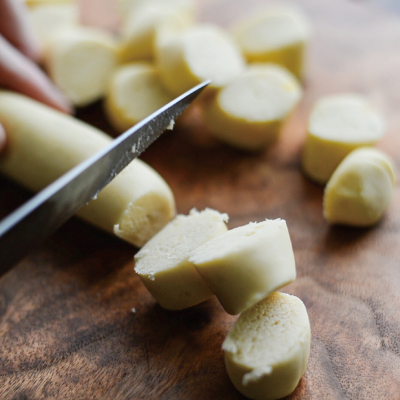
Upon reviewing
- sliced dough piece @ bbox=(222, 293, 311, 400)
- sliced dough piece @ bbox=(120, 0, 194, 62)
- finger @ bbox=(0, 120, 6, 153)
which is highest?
finger @ bbox=(0, 120, 6, 153)

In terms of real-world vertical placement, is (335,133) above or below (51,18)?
below

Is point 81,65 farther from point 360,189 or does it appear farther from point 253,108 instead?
point 360,189

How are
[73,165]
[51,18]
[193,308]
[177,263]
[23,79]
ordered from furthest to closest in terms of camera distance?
[51,18] → [23,79] → [73,165] → [193,308] → [177,263]

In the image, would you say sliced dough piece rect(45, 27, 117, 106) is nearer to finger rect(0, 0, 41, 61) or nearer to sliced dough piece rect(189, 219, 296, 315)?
finger rect(0, 0, 41, 61)

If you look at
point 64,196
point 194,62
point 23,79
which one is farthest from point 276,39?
point 64,196

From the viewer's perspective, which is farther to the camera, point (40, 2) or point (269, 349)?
point (40, 2)

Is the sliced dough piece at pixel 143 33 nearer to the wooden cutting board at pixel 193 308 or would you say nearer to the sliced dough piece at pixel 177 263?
the wooden cutting board at pixel 193 308

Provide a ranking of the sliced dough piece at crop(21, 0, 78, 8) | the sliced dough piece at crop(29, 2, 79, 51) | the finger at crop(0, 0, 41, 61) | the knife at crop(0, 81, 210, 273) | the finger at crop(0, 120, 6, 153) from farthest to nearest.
Answer: the sliced dough piece at crop(21, 0, 78, 8), the sliced dough piece at crop(29, 2, 79, 51), the finger at crop(0, 0, 41, 61), the finger at crop(0, 120, 6, 153), the knife at crop(0, 81, 210, 273)

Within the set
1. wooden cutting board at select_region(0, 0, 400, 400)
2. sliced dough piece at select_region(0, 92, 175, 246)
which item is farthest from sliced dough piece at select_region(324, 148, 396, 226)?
sliced dough piece at select_region(0, 92, 175, 246)
